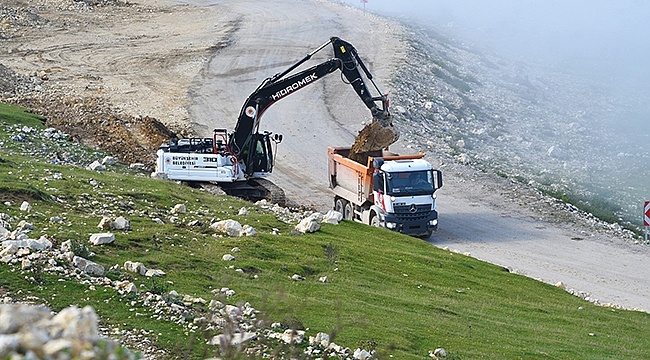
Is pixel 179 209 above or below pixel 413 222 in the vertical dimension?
above

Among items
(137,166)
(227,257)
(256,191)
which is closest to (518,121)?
(256,191)

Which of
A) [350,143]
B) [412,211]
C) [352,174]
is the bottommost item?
[350,143]

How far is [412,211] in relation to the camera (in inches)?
1254

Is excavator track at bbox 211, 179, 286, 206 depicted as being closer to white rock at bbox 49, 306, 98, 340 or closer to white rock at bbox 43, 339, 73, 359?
white rock at bbox 49, 306, 98, 340

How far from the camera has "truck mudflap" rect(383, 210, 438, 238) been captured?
31.7 meters

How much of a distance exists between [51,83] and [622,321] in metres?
Result: 38.1

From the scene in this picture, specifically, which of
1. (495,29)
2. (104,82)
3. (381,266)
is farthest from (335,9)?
(381,266)

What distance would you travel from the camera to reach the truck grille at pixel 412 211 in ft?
104

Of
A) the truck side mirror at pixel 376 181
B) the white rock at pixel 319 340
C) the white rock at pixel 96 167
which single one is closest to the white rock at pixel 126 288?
the white rock at pixel 319 340

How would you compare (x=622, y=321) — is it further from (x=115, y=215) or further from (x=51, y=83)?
(x=51, y=83)

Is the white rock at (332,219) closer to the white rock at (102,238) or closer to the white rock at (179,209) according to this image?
the white rock at (179,209)

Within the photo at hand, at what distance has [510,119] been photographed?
6075cm

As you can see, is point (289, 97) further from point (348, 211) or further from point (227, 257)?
point (227, 257)

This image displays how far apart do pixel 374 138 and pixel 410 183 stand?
2.97 meters
